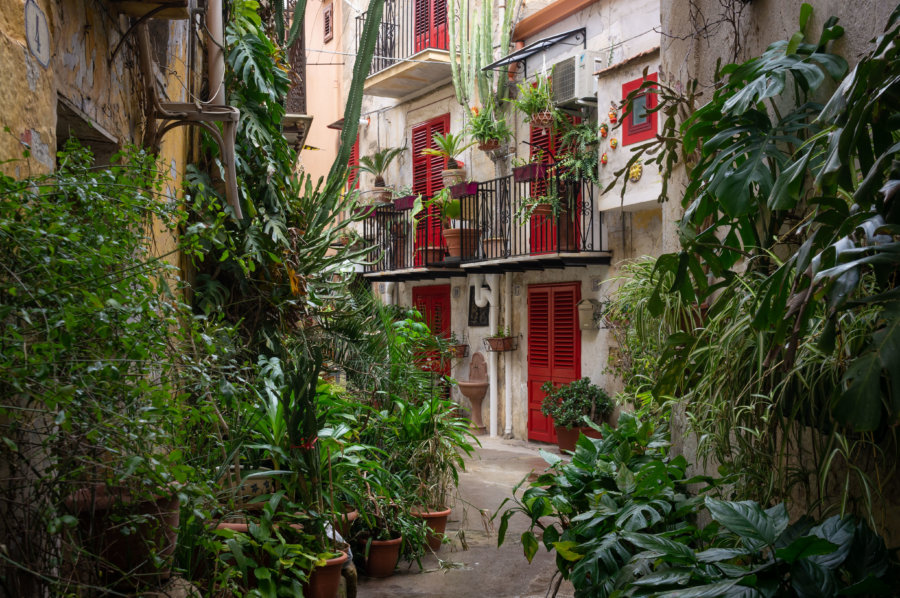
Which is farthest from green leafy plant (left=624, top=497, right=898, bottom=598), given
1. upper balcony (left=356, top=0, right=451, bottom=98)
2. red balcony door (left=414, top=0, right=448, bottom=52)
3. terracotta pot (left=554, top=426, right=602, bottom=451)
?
red balcony door (left=414, top=0, right=448, bottom=52)

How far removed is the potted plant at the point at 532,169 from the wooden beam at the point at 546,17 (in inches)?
72.1

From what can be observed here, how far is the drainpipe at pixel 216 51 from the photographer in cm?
428

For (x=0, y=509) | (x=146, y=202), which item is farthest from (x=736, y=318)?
(x=0, y=509)

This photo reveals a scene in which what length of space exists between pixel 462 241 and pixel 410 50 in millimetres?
3720

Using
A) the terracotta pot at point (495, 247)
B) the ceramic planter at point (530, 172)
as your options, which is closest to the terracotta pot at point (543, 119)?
the ceramic planter at point (530, 172)

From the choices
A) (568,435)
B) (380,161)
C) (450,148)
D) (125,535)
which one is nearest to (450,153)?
(450,148)

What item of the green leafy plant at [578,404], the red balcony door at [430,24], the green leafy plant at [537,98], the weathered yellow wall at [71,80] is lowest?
the green leafy plant at [578,404]

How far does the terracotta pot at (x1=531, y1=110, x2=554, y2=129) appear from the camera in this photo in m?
10.5

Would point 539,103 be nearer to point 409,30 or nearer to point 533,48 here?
point 533,48

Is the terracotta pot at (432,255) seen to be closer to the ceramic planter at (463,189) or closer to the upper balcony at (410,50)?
the ceramic planter at (463,189)

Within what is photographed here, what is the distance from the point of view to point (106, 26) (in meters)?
3.15

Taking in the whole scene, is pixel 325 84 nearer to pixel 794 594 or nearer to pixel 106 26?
pixel 106 26

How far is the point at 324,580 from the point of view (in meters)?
3.77

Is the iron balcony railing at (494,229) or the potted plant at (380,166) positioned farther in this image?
the potted plant at (380,166)
